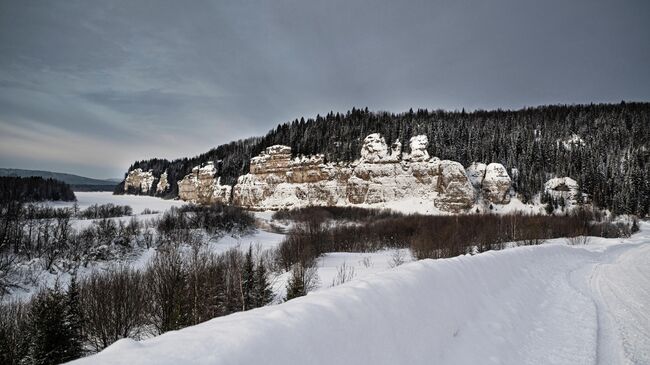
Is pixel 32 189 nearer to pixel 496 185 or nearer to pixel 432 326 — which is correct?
pixel 432 326

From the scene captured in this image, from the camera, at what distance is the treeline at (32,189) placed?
71812 mm

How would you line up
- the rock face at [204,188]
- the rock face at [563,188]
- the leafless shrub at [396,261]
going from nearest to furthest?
the leafless shrub at [396,261], the rock face at [563,188], the rock face at [204,188]

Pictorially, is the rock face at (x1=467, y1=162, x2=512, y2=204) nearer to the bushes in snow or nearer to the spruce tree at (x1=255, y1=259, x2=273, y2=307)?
the bushes in snow

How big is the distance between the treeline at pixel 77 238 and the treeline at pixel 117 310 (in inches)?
664

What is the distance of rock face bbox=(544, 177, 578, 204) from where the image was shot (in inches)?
3047

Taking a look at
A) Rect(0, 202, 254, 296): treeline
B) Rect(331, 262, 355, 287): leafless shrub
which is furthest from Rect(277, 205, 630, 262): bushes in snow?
Rect(0, 202, 254, 296): treeline

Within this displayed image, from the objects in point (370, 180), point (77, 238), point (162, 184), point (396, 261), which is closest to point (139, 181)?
point (162, 184)

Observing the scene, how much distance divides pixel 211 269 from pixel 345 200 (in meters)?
68.6

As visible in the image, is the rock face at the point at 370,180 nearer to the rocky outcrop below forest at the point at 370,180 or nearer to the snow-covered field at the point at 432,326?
the rocky outcrop below forest at the point at 370,180

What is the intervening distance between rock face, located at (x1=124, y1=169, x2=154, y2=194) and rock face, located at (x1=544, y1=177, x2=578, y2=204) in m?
173

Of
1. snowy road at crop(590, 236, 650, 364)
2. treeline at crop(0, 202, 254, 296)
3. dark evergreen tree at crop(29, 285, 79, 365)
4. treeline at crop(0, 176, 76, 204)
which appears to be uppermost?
treeline at crop(0, 176, 76, 204)

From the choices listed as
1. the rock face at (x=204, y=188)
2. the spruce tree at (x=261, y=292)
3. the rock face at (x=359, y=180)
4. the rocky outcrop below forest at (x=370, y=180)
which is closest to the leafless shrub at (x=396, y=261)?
the spruce tree at (x=261, y=292)

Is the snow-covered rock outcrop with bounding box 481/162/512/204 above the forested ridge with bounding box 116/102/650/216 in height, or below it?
below

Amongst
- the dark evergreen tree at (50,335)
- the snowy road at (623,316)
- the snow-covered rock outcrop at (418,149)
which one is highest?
the snow-covered rock outcrop at (418,149)
